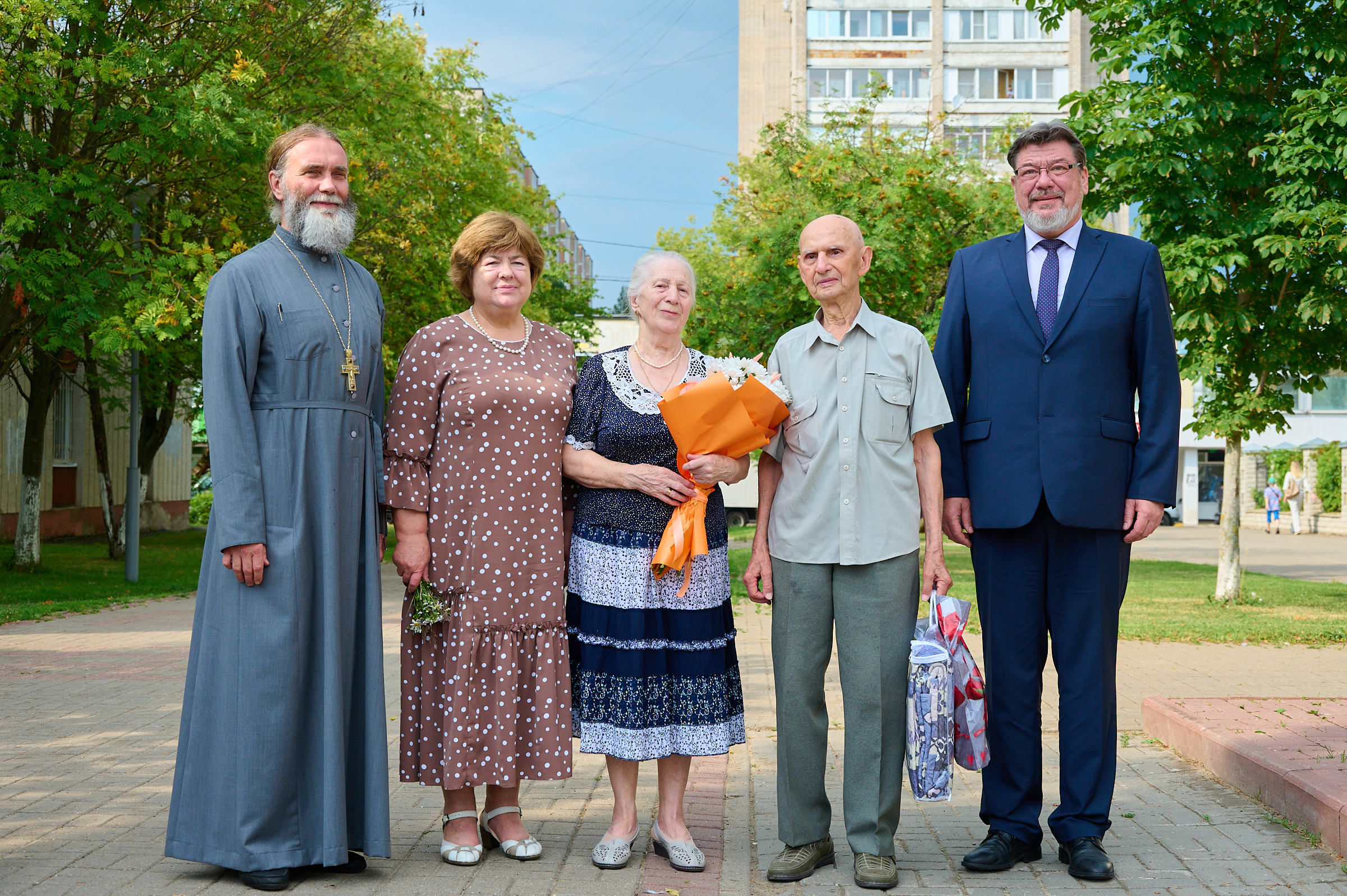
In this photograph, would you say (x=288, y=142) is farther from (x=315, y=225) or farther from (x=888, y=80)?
(x=888, y=80)

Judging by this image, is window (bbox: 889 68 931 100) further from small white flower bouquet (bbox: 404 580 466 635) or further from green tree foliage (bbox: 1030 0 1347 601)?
small white flower bouquet (bbox: 404 580 466 635)

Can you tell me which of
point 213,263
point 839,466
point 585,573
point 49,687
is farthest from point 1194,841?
point 213,263

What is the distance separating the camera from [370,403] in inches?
172

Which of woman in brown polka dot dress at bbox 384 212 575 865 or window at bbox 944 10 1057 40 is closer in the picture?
woman in brown polka dot dress at bbox 384 212 575 865

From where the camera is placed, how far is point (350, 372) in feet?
13.7

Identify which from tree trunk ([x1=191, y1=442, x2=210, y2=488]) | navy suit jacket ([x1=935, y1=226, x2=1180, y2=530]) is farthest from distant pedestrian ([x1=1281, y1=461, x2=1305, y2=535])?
navy suit jacket ([x1=935, y1=226, x2=1180, y2=530])

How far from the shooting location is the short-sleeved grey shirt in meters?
4.08

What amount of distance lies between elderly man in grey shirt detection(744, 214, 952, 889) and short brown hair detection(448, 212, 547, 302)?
1.06 m

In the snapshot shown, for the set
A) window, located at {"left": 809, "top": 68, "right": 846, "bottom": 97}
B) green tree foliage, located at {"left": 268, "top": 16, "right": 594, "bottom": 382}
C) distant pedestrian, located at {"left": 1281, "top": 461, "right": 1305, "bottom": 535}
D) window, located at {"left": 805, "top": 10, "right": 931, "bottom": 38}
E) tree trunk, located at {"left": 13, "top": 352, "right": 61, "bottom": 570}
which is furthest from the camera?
window, located at {"left": 805, "top": 10, "right": 931, "bottom": 38}

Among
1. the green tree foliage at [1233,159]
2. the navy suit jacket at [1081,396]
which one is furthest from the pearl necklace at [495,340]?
the green tree foliage at [1233,159]

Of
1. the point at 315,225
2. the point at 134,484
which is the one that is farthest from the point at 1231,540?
the point at 134,484

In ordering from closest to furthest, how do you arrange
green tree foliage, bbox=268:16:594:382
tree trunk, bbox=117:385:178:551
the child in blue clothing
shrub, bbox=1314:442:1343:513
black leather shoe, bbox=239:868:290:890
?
black leather shoe, bbox=239:868:290:890
green tree foliage, bbox=268:16:594:382
tree trunk, bbox=117:385:178:551
shrub, bbox=1314:442:1343:513
the child in blue clothing

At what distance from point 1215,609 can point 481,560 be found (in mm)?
11613

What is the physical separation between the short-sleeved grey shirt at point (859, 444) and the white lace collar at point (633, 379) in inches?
15.0
